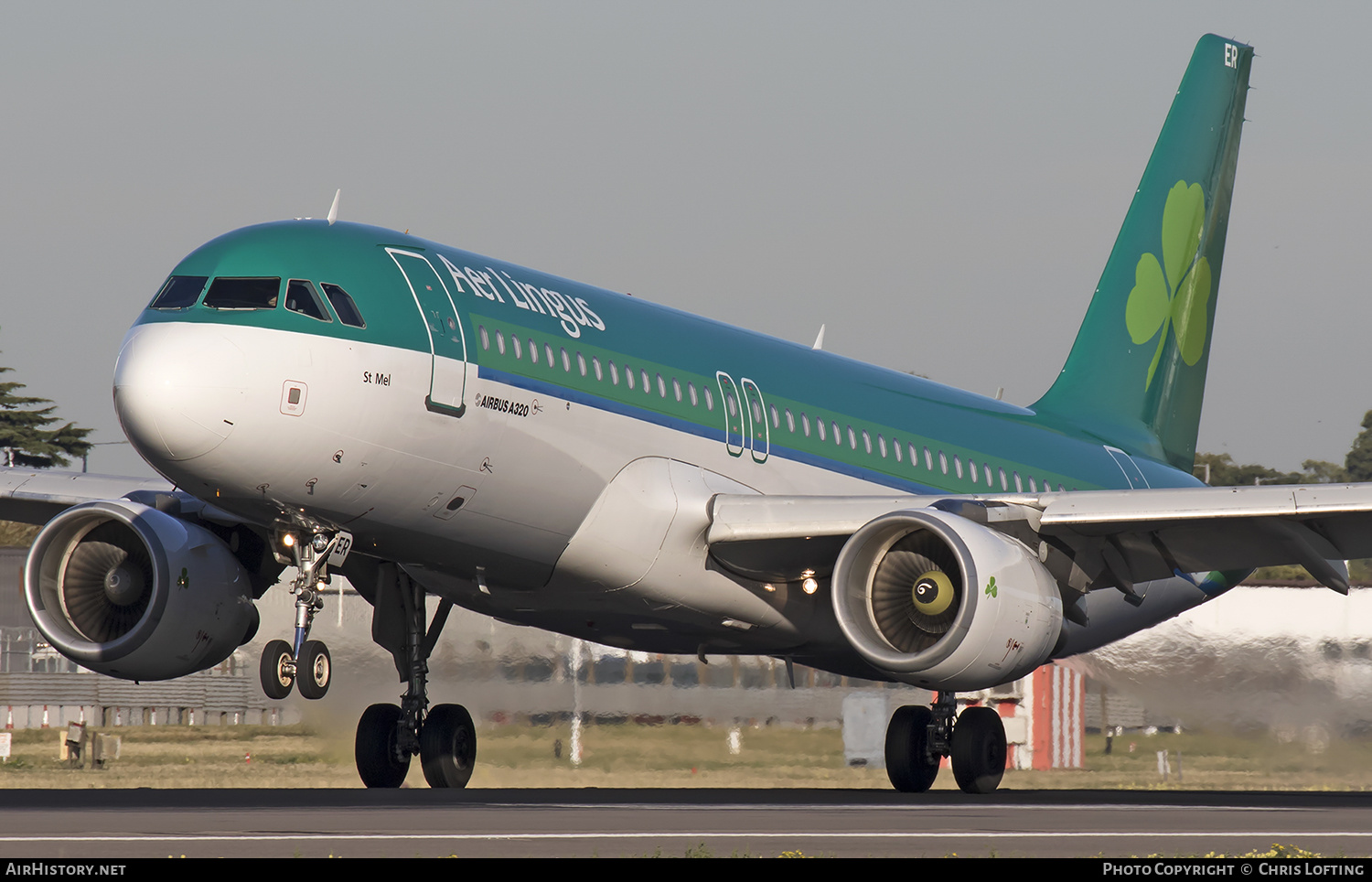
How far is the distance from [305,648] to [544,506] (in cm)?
273

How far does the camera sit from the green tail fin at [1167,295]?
2762cm

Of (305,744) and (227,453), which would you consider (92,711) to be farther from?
(227,453)

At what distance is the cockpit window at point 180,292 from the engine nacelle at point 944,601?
20.7ft

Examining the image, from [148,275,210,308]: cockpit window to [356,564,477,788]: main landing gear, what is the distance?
5.12 m

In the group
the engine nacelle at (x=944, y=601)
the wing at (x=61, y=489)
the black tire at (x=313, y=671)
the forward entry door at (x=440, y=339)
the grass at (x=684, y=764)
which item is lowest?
the grass at (x=684, y=764)

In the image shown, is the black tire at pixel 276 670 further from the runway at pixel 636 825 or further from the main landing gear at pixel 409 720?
the main landing gear at pixel 409 720

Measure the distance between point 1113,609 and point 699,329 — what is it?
7.17 meters

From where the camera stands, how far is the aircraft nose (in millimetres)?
14969

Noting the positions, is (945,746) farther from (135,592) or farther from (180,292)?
(180,292)

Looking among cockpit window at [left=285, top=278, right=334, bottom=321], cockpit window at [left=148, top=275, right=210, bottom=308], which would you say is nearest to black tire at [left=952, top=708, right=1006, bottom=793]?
cockpit window at [left=285, top=278, right=334, bottom=321]

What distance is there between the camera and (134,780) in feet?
77.3

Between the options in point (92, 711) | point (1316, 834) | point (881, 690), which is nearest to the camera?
point (1316, 834)

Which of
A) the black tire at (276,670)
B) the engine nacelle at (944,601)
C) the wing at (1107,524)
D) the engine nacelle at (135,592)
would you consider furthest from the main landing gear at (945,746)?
the black tire at (276,670)
